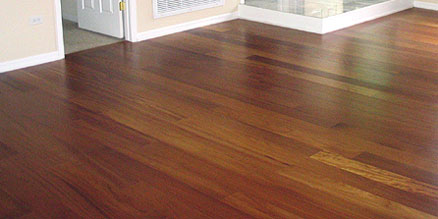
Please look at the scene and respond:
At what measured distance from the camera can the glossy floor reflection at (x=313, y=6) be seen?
6.57 m

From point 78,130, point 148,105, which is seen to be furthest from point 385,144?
point 78,130

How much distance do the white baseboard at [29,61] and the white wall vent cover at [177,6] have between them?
1.19m

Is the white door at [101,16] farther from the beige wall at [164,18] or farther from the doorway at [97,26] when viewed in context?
the beige wall at [164,18]

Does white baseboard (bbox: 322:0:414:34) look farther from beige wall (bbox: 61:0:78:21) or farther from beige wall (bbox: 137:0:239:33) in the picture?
beige wall (bbox: 61:0:78:21)

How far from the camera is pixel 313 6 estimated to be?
6691 millimetres

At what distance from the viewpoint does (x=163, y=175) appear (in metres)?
3.29

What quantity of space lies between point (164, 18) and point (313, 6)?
166 centimetres

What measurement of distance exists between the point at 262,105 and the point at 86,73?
5.18ft

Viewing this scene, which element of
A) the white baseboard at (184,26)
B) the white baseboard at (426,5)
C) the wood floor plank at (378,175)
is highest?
the white baseboard at (426,5)

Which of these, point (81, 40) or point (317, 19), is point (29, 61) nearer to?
point (81, 40)

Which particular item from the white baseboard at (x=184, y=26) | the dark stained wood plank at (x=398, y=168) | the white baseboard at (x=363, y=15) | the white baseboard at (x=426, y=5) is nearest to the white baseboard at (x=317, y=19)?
the white baseboard at (x=363, y=15)

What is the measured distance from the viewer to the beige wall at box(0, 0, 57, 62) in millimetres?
5004

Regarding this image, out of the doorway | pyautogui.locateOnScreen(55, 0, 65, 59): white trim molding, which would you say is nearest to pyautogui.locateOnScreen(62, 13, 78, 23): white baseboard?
Result: the doorway

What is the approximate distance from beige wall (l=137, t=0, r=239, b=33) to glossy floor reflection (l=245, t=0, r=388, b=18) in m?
0.41
